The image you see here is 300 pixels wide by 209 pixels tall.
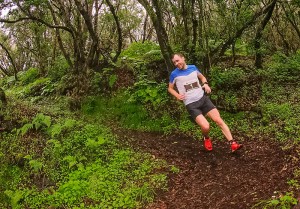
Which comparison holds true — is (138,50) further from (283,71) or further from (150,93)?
(283,71)

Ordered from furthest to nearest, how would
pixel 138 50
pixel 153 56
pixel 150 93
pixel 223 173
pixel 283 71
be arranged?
pixel 138 50
pixel 153 56
pixel 283 71
pixel 150 93
pixel 223 173

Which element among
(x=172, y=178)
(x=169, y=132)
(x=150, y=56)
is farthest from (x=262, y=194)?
(x=150, y=56)

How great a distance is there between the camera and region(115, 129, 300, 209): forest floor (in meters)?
5.49

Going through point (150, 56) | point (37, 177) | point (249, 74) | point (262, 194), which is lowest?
point (262, 194)

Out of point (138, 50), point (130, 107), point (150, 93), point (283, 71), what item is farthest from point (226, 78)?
point (138, 50)

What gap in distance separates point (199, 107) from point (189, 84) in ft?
1.74

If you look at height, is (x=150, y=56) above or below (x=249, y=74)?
above

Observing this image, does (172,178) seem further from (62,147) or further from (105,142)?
(62,147)

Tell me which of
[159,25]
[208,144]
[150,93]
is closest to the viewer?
[208,144]

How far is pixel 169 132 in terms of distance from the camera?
8742 mm

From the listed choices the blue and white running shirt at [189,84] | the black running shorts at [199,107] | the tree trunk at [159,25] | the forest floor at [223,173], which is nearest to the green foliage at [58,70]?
the tree trunk at [159,25]

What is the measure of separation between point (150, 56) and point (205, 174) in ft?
21.9

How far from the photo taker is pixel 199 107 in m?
7.13

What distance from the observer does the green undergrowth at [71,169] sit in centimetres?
616
